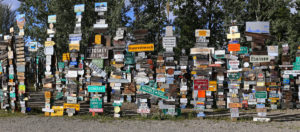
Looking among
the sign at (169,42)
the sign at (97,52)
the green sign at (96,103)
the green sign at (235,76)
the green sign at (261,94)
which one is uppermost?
the sign at (169,42)

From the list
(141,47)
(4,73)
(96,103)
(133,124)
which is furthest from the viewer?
(4,73)

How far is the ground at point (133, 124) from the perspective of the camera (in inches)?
346

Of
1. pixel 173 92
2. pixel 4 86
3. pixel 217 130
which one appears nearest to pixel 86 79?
pixel 4 86

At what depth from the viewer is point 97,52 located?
11008 millimetres

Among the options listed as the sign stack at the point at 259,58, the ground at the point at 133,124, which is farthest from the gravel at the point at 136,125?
the sign stack at the point at 259,58

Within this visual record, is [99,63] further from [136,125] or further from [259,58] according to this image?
[259,58]

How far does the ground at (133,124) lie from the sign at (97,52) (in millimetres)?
2361

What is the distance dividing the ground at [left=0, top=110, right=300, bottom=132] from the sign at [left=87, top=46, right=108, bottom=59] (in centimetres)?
236

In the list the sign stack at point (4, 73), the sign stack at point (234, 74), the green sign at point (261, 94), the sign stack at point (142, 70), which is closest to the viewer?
the green sign at point (261, 94)

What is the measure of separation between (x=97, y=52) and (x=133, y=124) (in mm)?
3264

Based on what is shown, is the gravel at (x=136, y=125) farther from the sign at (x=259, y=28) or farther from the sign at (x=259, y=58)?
the sign at (x=259, y=28)

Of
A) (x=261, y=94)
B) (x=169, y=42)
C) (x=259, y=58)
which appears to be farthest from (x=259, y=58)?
(x=169, y=42)

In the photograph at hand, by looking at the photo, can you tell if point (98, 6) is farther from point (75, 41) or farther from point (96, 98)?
point (96, 98)

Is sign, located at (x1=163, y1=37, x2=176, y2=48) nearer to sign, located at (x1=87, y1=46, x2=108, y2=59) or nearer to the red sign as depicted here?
the red sign
